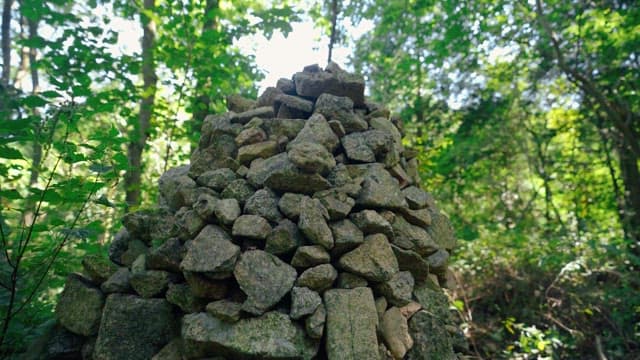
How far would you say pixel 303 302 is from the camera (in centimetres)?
211

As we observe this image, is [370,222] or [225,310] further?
[370,222]

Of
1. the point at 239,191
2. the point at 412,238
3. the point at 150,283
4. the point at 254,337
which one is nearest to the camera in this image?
the point at 254,337

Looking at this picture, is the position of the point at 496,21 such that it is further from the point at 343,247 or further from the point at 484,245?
the point at 343,247

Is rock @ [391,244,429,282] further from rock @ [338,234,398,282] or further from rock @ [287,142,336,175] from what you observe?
rock @ [287,142,336,175]

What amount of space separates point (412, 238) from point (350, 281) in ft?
2.07

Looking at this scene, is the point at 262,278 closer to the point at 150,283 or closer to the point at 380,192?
the point at 150,283

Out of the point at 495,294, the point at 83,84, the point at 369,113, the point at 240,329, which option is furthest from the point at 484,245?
the point at 83,84

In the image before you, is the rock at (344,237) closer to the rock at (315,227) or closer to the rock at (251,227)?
the rock at (315,227)

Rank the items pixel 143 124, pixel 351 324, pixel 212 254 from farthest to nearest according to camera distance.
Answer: pixel 143 124
pixel 212 254
pixel 351 324

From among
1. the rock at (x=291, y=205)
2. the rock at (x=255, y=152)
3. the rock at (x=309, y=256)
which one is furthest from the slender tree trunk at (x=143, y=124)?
the rock at (x=309, y=256)

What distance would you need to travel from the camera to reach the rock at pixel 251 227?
2312 millimetres

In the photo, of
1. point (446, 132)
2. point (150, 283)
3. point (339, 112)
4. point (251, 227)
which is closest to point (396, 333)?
point (251, 227)

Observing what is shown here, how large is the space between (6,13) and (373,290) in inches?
327

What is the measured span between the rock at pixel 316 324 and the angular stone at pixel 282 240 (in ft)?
1.33
